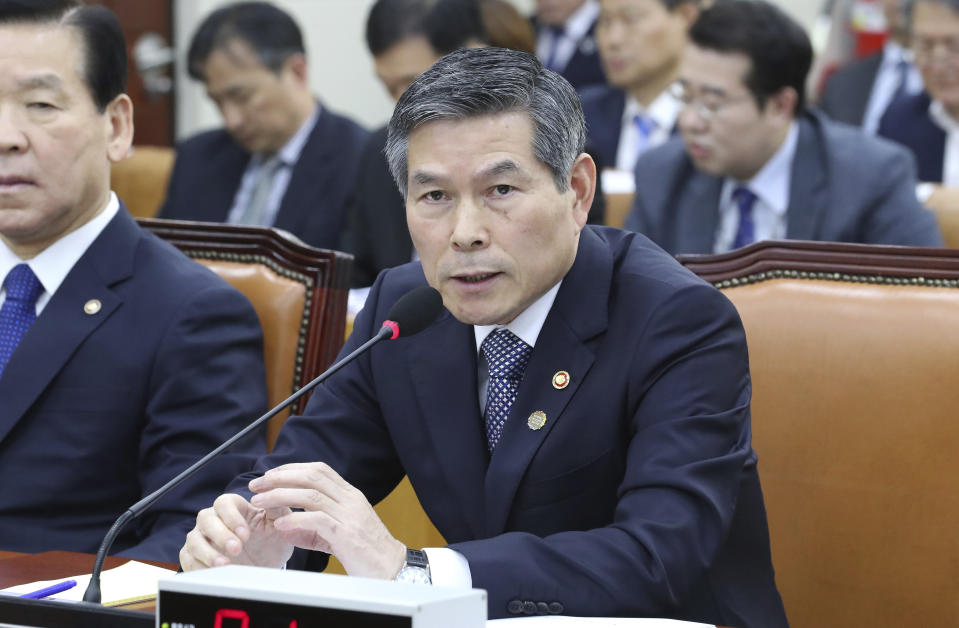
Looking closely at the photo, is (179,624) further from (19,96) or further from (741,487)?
(19,96)

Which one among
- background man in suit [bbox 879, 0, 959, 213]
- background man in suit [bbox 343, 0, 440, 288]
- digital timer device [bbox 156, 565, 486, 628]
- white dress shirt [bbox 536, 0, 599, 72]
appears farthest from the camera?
white dress shirt [bbox 536, 0, 599, 72]

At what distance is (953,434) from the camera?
1579 mm

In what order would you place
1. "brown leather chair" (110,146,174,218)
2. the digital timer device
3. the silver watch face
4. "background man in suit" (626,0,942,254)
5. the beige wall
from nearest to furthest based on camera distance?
the digital timer device
the silver watch face
"background man in suit" (626,0,942,254)
"brown leather chair" (110,146,174,218)
the beige wall

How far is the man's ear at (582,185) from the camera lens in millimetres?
1538

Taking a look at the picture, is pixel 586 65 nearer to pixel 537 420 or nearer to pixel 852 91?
pixel 852 91

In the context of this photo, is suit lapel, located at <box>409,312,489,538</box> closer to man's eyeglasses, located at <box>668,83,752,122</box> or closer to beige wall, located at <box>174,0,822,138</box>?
man's eyeglasses, located at <box>668,83,752,122</box>

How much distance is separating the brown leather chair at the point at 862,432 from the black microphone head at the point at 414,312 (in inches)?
19.0

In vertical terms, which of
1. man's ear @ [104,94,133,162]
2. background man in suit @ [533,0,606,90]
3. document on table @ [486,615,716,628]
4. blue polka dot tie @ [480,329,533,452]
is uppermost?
background man in suit @ [533,0,606,90]

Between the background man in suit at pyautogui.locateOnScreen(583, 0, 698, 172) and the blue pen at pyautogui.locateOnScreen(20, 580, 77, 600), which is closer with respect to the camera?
the blue pen at pyautogui.locateOnScreen(20, 580, 77, 600)

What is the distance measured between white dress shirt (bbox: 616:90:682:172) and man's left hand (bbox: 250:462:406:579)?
299 cm

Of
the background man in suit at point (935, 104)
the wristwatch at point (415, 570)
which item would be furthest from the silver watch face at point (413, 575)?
the background man in suit at point (935, 104)

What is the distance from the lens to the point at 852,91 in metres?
5.27

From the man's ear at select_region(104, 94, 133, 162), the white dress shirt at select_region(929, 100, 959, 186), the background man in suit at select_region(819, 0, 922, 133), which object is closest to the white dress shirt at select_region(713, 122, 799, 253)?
the white dress shirt at select_region(929, 100, 959, 186)

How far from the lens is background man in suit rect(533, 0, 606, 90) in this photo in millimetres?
5352
